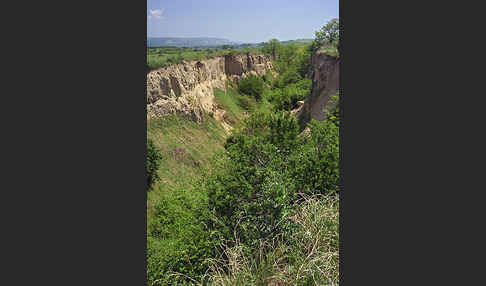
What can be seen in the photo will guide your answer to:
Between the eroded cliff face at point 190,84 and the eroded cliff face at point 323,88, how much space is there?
1564cm

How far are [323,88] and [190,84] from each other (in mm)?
19547

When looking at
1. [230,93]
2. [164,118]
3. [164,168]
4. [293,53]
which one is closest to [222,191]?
[164,168]

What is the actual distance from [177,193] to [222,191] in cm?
1274

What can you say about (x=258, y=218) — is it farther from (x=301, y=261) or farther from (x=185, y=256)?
(x=185, y=256)

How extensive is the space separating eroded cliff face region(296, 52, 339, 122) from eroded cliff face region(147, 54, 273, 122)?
15639mm

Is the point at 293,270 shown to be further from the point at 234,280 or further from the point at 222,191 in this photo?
the point at 222,191

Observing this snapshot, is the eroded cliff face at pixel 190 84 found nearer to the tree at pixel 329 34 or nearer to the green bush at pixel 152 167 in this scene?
the green bush at pixel 152 167

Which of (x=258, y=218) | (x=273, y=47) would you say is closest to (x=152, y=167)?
(x=258, y=218)

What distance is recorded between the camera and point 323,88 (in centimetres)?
3572

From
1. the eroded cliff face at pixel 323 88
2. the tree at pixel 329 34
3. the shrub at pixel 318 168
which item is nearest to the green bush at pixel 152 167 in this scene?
the shrub at pixel 318 168

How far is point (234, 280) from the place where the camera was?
6.14m

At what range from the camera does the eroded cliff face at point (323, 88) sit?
32.1 metres

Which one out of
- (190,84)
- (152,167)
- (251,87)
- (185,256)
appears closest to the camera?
(185,256)

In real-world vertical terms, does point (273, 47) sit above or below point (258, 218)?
above
